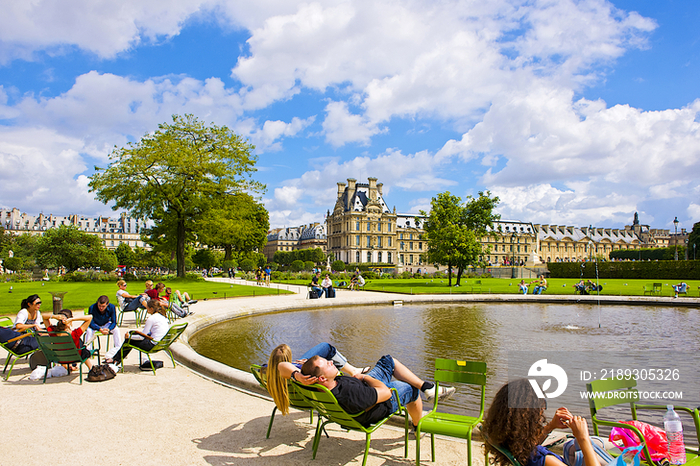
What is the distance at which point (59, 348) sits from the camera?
657 cm

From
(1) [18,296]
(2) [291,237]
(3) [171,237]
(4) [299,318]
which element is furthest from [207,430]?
(2) [291,237]

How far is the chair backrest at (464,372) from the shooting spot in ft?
13.8

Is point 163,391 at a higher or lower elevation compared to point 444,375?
lower

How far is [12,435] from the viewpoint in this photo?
15.4 feet

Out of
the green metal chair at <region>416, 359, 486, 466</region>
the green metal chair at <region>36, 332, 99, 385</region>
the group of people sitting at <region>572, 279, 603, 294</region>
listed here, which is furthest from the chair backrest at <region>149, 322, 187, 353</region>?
the group of people sitting at <region>572, 279, 603, 294</region>

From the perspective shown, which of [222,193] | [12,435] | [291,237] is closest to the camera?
[12,435]

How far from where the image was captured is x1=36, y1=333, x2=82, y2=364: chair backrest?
6531mm

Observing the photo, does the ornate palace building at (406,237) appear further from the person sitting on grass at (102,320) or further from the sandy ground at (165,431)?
the sandy ground at (165,431)

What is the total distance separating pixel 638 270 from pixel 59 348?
51.3 meters

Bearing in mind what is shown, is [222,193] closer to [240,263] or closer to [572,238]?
[240,263]

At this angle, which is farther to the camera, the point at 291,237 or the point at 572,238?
the point at 291,237

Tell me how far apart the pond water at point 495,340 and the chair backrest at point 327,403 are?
2.60 meters

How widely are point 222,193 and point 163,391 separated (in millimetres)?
29603

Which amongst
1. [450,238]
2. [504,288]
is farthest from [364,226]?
[504,288]
